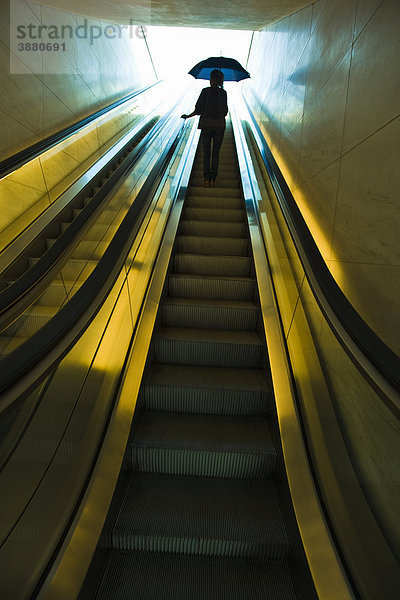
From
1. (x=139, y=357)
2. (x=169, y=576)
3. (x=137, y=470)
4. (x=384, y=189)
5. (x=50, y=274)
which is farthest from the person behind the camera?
(x=139, y=357)

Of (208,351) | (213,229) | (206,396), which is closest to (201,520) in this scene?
(206,396)

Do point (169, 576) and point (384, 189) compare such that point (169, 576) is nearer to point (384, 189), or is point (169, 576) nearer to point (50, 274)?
point (50, 274)

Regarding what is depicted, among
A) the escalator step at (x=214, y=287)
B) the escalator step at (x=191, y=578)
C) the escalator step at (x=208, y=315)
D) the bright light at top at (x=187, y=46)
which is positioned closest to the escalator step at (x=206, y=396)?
the escalator step at (x=208, y=315)

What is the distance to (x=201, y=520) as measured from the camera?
158 centimetres

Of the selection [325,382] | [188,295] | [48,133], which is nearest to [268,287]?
[188,295]

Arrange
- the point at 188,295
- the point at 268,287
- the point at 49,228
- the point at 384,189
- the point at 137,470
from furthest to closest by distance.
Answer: the point at 49,228
the point at 188,295
the point at 268,287
the point at 137,470
the point at 384,189

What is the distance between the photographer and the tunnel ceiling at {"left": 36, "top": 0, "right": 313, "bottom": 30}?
12.3 feet

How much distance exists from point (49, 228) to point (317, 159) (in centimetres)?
277

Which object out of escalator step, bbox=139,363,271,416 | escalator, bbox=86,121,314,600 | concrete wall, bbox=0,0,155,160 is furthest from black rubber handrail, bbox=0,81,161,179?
escalator step, bbox=139,363,271,416

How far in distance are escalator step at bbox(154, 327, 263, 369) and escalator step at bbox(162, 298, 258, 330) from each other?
28 cm

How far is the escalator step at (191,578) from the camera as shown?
1379 millimetres

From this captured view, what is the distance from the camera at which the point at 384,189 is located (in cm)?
170

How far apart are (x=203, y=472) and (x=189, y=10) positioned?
500 centimetres

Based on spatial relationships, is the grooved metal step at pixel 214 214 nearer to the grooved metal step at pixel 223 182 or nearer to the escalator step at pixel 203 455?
the grooved metal step at pixel 223 182
